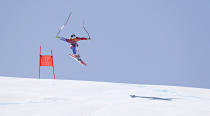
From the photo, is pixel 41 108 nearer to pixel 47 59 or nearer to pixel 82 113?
pixel 82 113

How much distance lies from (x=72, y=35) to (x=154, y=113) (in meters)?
11.9

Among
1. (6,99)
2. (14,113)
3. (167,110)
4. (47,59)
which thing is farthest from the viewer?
(47,59)

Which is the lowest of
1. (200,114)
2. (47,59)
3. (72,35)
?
(200,114)

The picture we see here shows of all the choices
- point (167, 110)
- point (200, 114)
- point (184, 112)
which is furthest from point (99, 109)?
point (200, 114)

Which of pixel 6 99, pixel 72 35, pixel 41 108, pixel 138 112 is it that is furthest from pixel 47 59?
pixel 138 112

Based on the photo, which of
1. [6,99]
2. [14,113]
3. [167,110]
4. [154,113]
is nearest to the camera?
[14,113]

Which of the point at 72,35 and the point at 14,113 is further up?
the point at 72,35

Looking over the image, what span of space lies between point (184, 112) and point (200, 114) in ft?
1.39

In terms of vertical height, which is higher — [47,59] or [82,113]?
[47,59]

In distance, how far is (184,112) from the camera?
6.16 metres

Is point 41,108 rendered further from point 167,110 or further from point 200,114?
point 200,114

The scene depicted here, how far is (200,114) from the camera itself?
5961 mm

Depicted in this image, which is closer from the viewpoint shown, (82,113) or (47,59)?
(82,113)

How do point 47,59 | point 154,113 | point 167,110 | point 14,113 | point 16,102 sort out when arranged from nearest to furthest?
point 14,113, point 154,113, point 167,110, point 16,102, point 47,59
